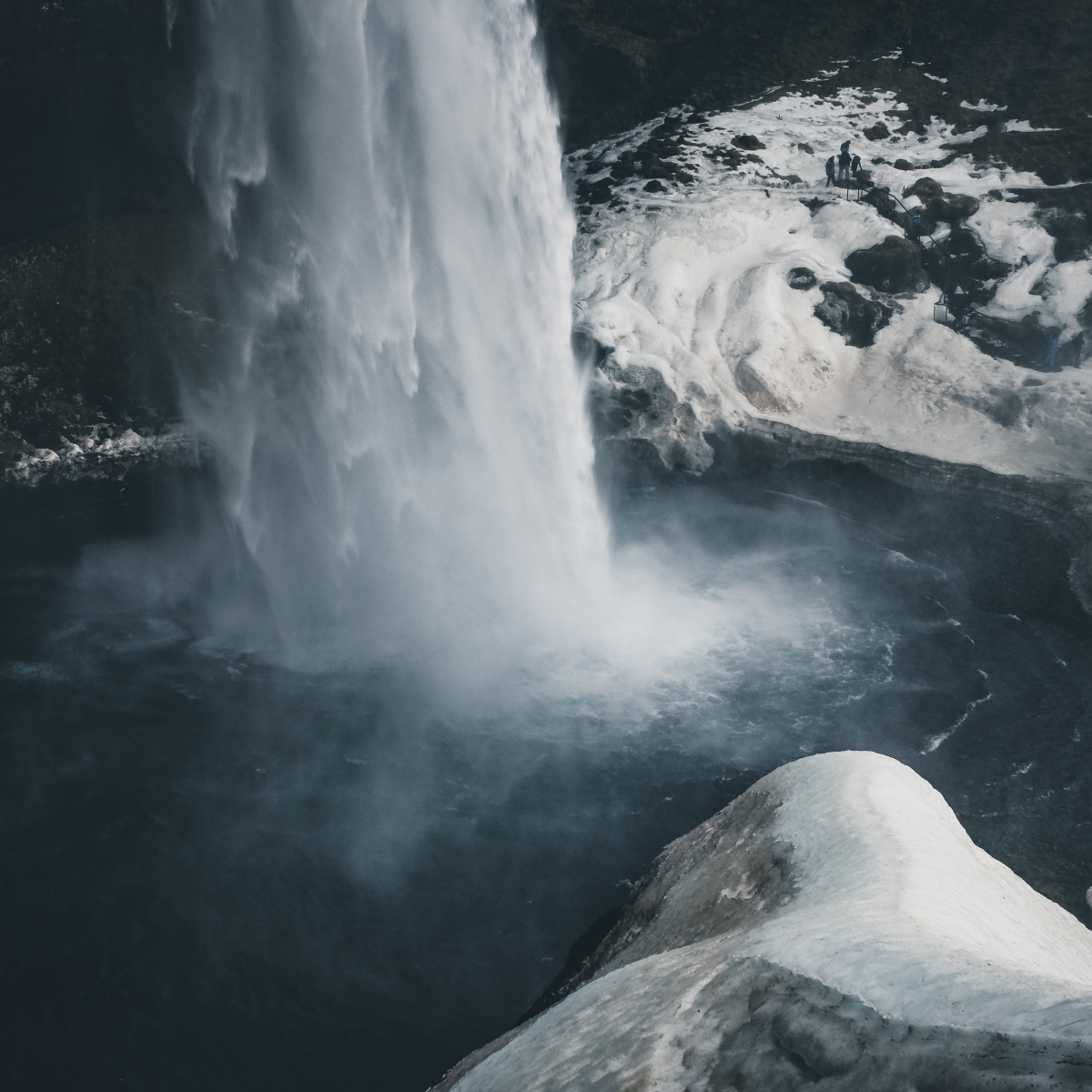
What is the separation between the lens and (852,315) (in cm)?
5238

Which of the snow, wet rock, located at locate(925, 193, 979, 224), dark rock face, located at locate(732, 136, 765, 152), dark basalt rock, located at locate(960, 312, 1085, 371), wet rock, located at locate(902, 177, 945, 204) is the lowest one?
dark basalt rock, located at locate(960, 312, 1085, 371)

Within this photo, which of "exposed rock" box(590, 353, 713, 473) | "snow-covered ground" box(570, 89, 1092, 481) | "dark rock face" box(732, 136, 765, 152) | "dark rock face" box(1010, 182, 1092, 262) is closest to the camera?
"snow-covered ground" box(570, 89, 1092, 481)

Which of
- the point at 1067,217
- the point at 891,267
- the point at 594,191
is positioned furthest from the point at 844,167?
the point at 594,191

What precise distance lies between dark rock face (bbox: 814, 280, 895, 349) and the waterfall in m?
18.2

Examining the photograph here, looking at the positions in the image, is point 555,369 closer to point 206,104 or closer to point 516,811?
point 516,811

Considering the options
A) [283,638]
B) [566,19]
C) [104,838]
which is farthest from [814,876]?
[566,19]

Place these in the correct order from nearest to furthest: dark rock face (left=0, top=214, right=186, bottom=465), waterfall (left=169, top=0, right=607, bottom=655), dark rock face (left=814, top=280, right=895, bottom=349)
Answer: waterfall (left=169, top=0, right=607, bottom=655) → dark rock face (left=814, top=280, right=895, bottom=349) → dark rock face (left=0, top=214, right=186, bottom=465)

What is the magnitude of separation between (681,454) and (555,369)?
10.5 metres

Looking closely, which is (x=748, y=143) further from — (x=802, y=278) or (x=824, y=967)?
(x=824, y=967)

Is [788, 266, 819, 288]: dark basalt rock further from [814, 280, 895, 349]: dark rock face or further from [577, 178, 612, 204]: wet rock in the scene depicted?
[577, 178, 612, 204]: wet rock

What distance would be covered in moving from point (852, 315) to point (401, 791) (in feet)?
124

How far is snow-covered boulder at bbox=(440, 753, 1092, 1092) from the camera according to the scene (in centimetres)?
968

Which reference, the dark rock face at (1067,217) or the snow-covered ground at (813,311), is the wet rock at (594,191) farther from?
the dark rock face at (1067,217)

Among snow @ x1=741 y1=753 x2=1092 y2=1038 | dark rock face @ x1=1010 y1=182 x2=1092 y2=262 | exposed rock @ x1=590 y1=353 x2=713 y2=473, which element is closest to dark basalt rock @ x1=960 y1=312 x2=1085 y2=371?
dark rock face @ x1=1010 y1=182 x2=1092 y2=262
